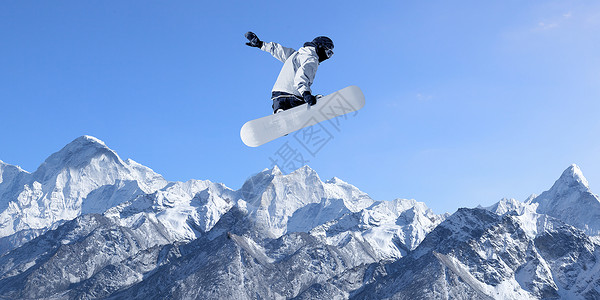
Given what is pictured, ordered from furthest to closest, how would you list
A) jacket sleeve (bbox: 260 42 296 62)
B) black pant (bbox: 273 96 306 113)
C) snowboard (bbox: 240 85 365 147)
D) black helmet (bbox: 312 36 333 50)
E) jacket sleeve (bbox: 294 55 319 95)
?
jacket sleeve (bbox: 260 42 296 62) → snowboard (bbox: 240 85 365 147) → black pant (bbox: 273 96 306 113) → black helmet (bbox: 312 36 333 50) → jacket sleeve (bbox: 294 55 319 95)

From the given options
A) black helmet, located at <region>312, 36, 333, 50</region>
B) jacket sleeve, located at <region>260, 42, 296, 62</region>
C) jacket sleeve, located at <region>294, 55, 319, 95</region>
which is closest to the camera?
jacket sleeve, located at <region>294, 55, 319, 95</region>

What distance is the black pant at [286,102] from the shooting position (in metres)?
13.8

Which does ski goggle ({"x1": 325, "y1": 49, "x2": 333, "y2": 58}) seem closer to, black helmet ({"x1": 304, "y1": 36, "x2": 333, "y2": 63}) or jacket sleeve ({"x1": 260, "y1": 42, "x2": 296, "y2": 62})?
black helmet ({"x1": 304, "y1": 36, "x2": 333, "y2": 63})

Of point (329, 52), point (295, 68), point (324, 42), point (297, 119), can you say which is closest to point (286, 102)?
point (297, 119)

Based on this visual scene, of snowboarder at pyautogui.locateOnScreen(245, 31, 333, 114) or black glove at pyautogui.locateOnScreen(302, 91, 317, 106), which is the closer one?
black glove at pyautogui.locateOnScreen(302, 91, 317, 106)

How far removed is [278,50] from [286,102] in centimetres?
137

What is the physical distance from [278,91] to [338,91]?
4.98 ft

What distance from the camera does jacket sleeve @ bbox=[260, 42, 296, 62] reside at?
1419 centimetres

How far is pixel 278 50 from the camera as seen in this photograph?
1426 centimetres

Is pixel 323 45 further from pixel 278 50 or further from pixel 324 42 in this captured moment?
→ pixel 278 50

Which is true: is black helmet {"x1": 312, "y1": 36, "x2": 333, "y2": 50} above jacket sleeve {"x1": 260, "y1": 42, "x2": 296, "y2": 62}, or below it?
below

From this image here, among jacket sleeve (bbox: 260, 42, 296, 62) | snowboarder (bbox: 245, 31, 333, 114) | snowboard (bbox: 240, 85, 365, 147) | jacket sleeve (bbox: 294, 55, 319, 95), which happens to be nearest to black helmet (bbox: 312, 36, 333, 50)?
snowboarder (bbox: 245, 31, 333, 114)

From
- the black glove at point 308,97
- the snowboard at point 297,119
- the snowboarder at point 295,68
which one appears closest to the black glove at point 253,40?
the snowboarder at point 295,68

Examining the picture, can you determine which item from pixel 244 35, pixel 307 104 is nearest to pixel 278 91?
pixel 307 104
